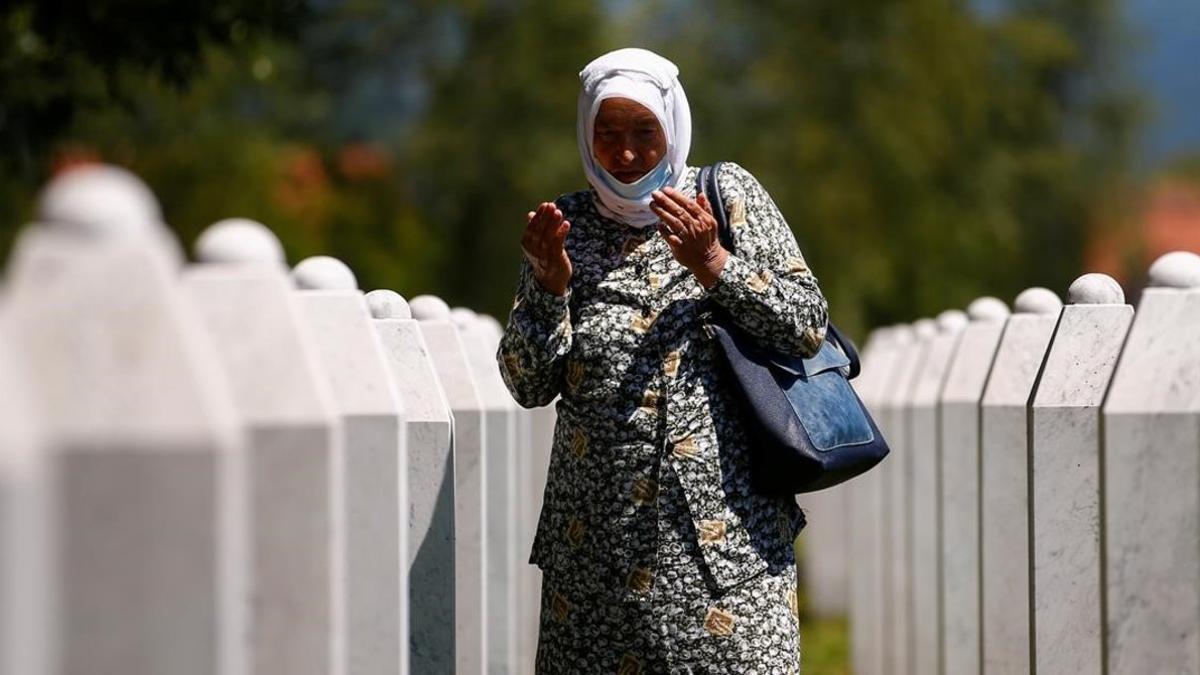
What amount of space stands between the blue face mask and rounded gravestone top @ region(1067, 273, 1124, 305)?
1.01 metres

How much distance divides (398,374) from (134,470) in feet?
7.92

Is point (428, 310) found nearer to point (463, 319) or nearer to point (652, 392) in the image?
point (463, 319)

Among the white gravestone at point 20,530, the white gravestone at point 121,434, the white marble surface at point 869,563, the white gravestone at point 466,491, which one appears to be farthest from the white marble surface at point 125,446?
the white marble surface at point 869,563

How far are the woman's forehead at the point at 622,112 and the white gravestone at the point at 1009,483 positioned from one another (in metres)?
1.57

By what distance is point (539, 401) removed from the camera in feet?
16.9

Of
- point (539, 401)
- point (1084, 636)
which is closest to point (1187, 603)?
point (1084, 636)

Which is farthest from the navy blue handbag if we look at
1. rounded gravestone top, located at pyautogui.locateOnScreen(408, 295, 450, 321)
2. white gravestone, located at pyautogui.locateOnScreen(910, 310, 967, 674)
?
white gravestone, located at pyautogui.locateOnScreen(910, 310, 967, 674)

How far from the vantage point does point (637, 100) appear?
16.2 feet

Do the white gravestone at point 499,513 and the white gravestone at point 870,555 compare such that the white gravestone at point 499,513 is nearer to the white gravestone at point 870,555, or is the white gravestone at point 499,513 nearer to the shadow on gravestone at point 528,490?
the shadow on gravestone at point 528,490

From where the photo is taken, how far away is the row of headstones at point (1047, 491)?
410cm

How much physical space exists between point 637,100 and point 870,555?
23.7 ft

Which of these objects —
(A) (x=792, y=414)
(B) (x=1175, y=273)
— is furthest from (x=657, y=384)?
(B) (x=1175, y=273)

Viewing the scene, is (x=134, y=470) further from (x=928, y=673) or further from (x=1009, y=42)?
(x=1009, y=42)

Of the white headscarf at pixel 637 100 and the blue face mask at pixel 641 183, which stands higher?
the white headscarf at pixel 637 100
